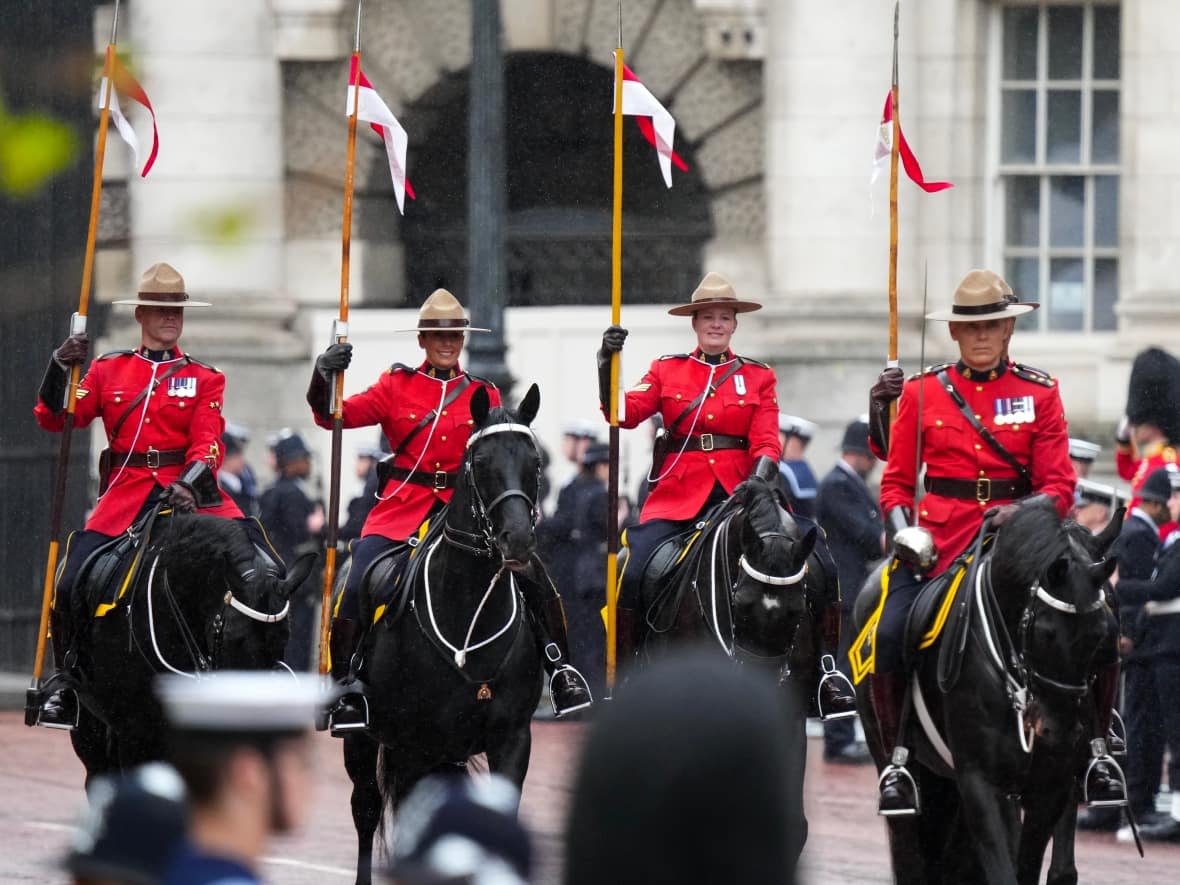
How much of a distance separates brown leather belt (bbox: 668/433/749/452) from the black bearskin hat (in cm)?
336

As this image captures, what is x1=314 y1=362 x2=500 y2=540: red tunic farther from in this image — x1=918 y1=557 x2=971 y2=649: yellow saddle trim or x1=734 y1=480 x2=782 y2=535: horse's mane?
x1=918 y1=557 x2=971 y2=649: yellow saddle trim

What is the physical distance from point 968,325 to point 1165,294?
929 cm

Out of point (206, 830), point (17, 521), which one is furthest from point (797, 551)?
point (17, 521)

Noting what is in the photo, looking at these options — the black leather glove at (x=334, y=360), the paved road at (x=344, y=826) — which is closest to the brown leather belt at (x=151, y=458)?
the black leather glove at (x=334, y=360)

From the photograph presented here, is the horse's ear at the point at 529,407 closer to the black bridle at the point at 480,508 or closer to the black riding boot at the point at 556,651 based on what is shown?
the black bridle at the point at 480,508

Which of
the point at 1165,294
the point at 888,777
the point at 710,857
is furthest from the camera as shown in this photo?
the point at 1165,294

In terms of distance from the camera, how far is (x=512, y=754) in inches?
345

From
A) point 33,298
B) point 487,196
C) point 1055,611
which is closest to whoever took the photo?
point 1055,611

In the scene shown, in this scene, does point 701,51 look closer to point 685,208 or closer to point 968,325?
point 685,208

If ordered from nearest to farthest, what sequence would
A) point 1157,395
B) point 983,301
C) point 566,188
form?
1. point 983,301
2. point 1157,395
3. point 566,188

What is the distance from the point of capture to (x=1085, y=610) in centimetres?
736

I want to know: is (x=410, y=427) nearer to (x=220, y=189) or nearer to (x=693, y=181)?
(x=220, y=189)

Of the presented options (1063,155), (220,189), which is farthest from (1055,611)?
(220,189)

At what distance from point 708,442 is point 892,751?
1994mm
